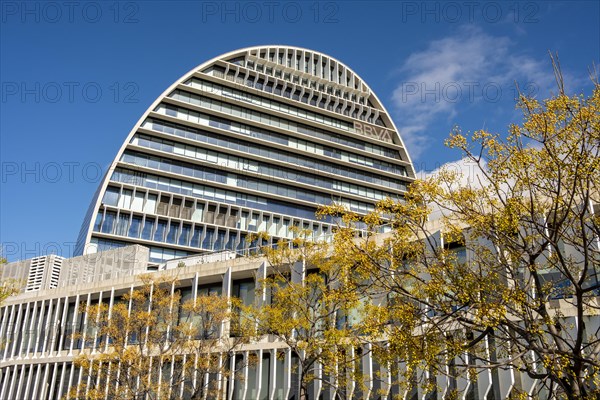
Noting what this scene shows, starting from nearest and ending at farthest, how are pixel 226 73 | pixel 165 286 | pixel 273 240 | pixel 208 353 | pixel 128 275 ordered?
pixel 208 353, pixel 165 286, pixel 128 275, pixel 273 240, pixel 226 73

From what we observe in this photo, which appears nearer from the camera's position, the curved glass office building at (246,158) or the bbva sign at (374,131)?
the curved glass office building at (246,158)

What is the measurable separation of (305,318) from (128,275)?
23.3 meters

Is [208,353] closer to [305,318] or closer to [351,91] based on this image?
[305,318]

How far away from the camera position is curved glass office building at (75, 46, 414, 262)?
69.7m

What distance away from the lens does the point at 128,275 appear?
41.5 metres

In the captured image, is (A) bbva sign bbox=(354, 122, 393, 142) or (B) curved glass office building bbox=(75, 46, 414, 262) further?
(A) bbva sign bbox=(354, 122, 393, 142)

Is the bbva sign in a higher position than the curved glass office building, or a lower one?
higher

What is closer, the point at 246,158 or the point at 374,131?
the point at 246,158

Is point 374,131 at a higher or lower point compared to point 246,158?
higher

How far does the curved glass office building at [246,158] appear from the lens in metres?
69.7

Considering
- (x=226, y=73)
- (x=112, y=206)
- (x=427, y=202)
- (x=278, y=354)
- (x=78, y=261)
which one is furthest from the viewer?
(x=226, y=73)

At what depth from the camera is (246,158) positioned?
263ft

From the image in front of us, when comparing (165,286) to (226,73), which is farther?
(226,73)

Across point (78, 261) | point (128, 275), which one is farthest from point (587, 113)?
point (78, 261)
